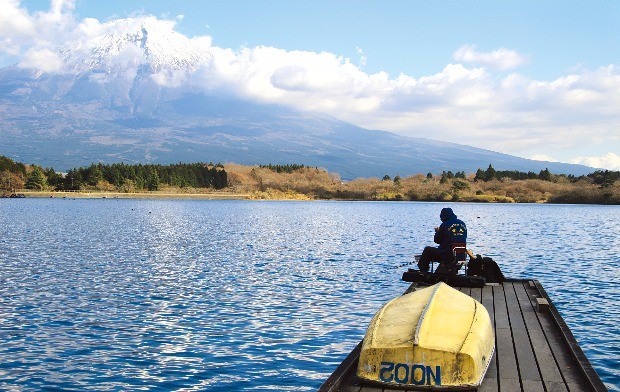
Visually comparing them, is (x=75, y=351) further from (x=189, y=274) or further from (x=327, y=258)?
(x=327, y=258)

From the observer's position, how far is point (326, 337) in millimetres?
18281

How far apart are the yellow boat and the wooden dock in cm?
30

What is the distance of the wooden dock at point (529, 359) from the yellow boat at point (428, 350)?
0.30 meters

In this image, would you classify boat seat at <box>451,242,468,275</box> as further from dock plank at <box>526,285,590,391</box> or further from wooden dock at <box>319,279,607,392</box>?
dock plank at <box>526,285,590,391</box>

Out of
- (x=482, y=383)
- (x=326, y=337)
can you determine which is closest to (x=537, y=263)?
(x=326, y=337)

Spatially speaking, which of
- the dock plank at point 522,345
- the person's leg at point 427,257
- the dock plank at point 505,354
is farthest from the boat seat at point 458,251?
the dock plank at point 505,354

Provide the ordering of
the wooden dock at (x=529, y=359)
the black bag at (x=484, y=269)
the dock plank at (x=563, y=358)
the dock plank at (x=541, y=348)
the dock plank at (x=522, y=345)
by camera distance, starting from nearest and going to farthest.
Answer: the wooden dock at (x=529, y=359) → the dock plank at (x=563, y=358) → the dock plank at (x=541, y=348) → the dock plank at (x=522, y=345) → the black bag at (x=484, y=269)

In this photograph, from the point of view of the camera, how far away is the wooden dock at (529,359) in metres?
10.5

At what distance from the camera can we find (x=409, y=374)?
10375 millimetres

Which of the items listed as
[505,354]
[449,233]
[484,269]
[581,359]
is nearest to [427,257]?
[449,233]

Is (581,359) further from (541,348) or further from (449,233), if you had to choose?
(449,233)

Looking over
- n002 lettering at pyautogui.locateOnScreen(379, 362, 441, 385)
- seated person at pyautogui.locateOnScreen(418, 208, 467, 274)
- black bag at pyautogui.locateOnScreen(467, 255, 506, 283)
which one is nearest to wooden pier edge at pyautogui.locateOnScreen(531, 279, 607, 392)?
n002 lettering at pyautogui.locateOnScreen(379, 362, 441, 385)

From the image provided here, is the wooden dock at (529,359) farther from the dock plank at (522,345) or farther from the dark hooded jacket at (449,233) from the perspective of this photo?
the dark hooded jacket at (449,233)

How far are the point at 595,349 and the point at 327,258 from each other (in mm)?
25470
